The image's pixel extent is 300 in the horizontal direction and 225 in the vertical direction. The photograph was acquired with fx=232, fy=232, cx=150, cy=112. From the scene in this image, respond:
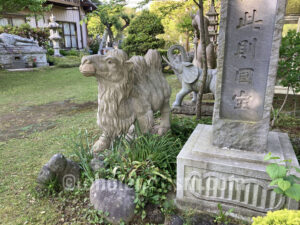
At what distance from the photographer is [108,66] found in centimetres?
266

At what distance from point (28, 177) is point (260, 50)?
2948mm

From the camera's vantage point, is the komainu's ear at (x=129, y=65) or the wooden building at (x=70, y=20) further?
the wooden building at (x=70, y=20)

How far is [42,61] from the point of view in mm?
12688

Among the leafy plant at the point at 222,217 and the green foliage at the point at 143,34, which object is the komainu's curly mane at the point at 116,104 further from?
the green foliage at the point at 143,34

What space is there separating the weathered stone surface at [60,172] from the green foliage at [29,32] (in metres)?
14.0

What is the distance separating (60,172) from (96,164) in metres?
0.40

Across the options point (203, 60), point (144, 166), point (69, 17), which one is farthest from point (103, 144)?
point (69, 17)

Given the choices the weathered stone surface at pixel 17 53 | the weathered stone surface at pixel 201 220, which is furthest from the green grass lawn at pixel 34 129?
the weathered stone surface at pixel 17 53

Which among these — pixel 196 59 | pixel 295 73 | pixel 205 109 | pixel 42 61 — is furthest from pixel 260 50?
pixel 42 61

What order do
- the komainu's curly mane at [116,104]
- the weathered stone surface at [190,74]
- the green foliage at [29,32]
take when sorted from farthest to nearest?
the green foliage at [29,32] < the weathered stone surface at [190,74] < the komainu's curly mane at [116,104]

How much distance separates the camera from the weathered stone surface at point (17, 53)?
11.5 metres

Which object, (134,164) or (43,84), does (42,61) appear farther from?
(134,164)

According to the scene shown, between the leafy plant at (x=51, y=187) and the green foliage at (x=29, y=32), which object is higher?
the green foliage at (x=29, y=32)

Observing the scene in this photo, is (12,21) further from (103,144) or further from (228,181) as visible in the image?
(228,181)
